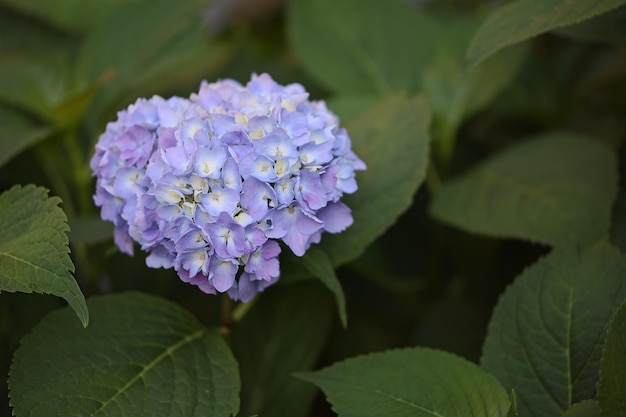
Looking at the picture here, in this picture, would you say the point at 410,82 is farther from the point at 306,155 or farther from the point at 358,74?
the point at 306,155

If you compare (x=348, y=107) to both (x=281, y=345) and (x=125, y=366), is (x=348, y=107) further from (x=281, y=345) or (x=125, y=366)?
(x=125, y=366)

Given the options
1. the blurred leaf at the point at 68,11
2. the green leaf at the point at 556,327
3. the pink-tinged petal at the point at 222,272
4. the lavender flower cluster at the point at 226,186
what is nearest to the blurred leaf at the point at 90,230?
the lavender flower cluster at the point at 226,186

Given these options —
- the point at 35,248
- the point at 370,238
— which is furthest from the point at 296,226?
the point at 35,248

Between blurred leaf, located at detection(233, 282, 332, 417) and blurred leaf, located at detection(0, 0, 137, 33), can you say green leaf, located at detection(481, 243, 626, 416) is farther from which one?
blurred leaf, located at detection(0, 0, 137, 33)

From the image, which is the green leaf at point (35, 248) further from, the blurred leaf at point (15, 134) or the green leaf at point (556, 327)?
the green leaf at point (556, 327)

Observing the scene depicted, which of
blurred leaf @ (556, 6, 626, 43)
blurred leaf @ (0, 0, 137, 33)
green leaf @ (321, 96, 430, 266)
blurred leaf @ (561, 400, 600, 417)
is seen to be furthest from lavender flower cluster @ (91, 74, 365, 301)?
blurred leaf @ (0, 0, 137, 33)

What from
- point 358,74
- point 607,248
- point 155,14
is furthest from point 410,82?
point 607,248
